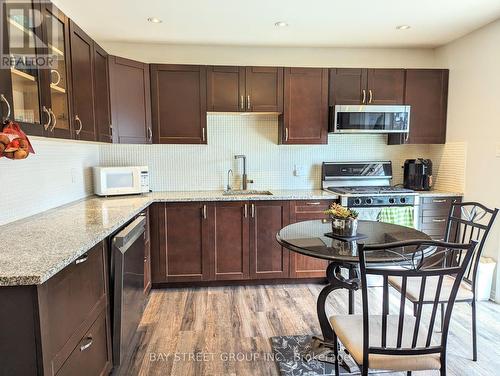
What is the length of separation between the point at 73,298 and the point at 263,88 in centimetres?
266

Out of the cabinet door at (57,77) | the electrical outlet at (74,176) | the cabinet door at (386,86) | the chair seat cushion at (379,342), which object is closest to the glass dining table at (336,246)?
the chair seat cushion at (379,342)

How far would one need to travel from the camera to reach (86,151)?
331cm

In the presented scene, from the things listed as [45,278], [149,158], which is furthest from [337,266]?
[149,158]

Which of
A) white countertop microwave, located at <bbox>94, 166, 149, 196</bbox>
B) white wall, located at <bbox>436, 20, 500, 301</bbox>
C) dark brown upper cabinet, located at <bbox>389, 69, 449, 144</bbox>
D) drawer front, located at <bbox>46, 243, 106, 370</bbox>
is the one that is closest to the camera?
drawer front, located at <bbox>46, 243, 106, 370</bbox>

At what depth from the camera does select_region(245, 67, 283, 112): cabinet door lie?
11.3 ft

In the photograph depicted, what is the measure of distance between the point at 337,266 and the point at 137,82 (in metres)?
2.52

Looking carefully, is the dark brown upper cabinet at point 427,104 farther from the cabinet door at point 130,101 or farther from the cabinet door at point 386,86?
the cabinet door at point 130,101

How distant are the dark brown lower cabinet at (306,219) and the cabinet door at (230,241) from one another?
A: 47 cm

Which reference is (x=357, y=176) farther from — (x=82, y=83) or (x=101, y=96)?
(x=82, y=83)

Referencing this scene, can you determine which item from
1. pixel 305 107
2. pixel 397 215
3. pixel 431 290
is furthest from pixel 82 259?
pixel 397 215

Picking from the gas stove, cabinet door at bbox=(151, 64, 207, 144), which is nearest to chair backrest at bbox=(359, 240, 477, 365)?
the gas stove

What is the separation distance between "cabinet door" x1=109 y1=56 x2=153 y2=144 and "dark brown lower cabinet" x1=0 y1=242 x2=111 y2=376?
167 cm

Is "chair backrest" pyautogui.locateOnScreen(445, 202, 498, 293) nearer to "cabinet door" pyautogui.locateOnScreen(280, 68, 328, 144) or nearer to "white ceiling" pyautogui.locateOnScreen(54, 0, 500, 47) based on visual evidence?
"cabinet door" pyautogui.locateOnScreen(280, 68, 328, 144)

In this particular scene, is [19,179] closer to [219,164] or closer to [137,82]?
[137,82]
